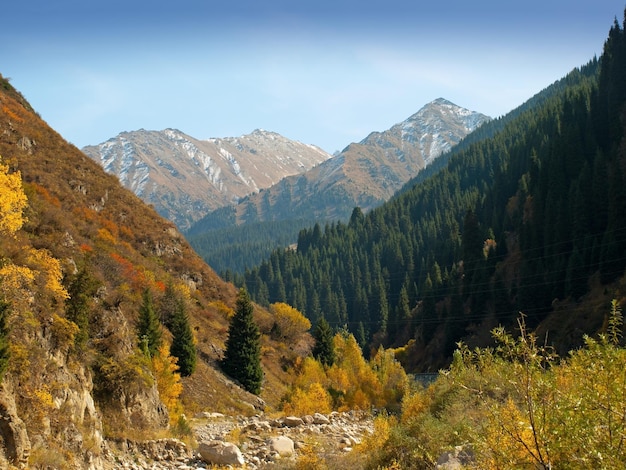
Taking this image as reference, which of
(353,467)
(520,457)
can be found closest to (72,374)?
(353,467)

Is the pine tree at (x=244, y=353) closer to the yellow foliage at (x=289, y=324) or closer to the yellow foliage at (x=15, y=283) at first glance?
the yellow foliage at (x=289, y=324)

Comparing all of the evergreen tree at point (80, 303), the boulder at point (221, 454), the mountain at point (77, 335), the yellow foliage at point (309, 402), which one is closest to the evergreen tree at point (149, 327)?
the mountain at point (77, 335)

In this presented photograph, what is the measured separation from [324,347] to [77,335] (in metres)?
50.5

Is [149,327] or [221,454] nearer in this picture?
[221,454]

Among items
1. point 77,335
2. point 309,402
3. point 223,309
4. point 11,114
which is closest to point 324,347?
point 223,309

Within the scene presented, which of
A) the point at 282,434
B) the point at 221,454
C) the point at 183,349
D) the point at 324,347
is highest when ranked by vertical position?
the point at 183,349

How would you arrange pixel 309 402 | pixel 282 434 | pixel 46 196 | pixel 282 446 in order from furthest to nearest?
pixel 46 196
pixel 309 402
pixel 282 434
pixel 282 446

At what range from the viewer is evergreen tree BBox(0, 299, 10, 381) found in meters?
18.1

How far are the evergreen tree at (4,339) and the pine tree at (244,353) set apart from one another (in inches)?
1536

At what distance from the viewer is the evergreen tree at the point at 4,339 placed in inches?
711

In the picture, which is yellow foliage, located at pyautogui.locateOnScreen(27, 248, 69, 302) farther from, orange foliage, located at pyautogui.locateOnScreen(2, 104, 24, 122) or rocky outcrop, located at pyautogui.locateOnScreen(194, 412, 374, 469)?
orange foliage, located at pyautogui.locateOnScreen(2, 104, 24, 122)

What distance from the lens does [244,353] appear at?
57.5m

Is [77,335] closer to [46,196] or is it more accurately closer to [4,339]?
[4,339]

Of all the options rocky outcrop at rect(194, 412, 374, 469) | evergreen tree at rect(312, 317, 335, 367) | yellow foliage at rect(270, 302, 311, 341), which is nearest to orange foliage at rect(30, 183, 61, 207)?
rocky outcrop at rect(194, 412, 374, 469)
